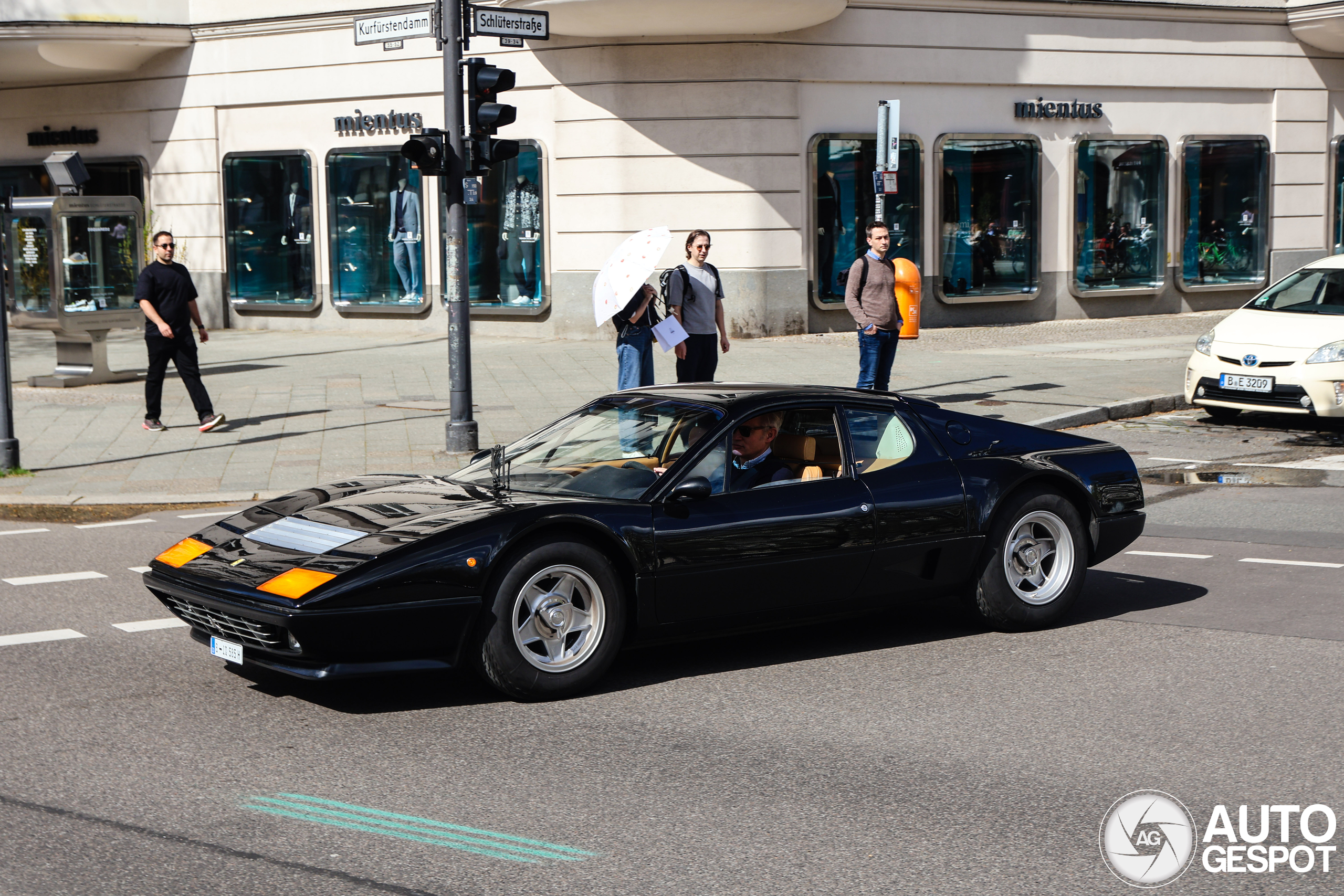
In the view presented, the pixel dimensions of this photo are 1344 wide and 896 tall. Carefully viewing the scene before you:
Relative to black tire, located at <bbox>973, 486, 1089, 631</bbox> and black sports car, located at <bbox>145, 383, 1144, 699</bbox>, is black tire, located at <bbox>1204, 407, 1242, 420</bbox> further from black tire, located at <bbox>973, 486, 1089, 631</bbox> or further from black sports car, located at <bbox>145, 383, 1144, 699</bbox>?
black tire, located at <bbox>973, 486, 1089, 631</bbox>

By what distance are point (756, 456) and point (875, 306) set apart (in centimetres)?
774

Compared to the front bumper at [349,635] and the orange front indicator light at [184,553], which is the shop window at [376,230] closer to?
the orange front indicator light at [184,553]

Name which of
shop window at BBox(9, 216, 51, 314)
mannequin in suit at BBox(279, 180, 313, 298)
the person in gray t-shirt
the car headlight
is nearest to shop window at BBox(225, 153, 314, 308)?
mannequin in suit at BBox(279, 180, 313, 298)

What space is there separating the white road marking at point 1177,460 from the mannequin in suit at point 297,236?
1672cm

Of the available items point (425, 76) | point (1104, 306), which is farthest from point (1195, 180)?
point (425, 76)

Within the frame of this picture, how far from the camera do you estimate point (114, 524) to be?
34.0ft

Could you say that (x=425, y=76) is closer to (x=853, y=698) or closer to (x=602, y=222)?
(x=602, y=222)

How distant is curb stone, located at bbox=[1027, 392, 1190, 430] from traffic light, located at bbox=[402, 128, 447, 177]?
18.5 feet

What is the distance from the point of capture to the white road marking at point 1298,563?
8398mm

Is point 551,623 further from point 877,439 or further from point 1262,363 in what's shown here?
point 1262,363

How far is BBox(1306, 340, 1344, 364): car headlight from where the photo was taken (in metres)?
13.2

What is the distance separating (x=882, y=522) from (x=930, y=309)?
18.0 m

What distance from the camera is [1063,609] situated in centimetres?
715

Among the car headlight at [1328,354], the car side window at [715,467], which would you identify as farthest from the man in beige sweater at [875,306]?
the car side window at [715,467]
